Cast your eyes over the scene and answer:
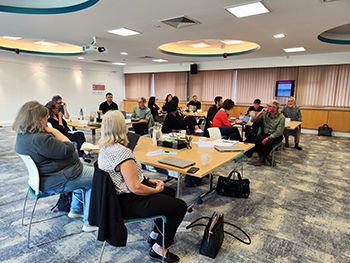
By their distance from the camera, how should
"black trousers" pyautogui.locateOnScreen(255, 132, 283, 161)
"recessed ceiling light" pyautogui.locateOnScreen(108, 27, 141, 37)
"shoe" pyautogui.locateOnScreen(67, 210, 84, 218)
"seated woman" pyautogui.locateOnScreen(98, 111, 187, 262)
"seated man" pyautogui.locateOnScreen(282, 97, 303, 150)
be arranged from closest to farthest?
1. "seated woman" pyautogui.locateOnScreen(98, 111, 187, 262)
2. "shoe" pyautogui.locateOnScreen(67, 210, 84, 218)
3. "black trousers" pyautogui.locateOnScreen(255, 132, 283, 161)
4. "recessed ceiling light" pyautogui.locateOnScreen(108, 27, 141, 37)
5. "seated man" pyautogui.locateOnScreen(282, 97, 303, 150)

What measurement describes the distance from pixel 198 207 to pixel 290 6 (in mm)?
3129

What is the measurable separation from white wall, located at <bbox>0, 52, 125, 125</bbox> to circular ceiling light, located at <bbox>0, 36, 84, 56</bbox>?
22.2 inches

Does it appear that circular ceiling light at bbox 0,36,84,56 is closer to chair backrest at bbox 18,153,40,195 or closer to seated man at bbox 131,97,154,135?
seated man at bbox 131,97,154,135

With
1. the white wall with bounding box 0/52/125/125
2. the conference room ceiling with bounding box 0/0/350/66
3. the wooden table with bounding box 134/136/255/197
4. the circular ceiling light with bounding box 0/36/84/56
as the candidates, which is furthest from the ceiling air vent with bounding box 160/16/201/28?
the white wall with bounding box 0/52/125/125

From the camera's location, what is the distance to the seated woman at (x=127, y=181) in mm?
1646

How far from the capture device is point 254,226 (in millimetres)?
2502

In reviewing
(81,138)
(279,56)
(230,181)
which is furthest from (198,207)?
(279,56)

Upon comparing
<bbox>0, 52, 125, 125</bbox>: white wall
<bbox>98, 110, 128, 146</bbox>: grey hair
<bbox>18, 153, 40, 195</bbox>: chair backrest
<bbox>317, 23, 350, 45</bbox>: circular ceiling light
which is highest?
<bbox>317, 23, 350, 45</bbox>: circular ceiling light

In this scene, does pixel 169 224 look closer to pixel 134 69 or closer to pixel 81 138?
pixel 81 138

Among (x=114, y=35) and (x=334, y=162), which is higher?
(x=114, y=35)

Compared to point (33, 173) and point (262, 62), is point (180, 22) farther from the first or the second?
point (262, 62)

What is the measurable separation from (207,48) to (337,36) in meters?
4.09

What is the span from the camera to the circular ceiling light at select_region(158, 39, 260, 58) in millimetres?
7851

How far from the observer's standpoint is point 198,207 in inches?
114
